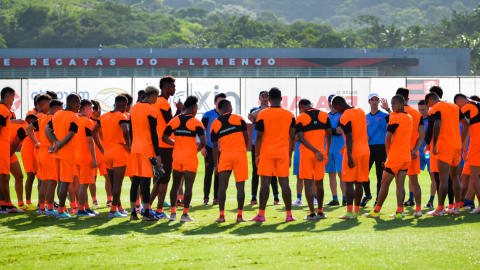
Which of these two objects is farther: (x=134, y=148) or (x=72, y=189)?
(x=72, y=189)

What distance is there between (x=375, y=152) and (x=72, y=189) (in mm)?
5742

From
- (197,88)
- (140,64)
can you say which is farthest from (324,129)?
(140,64)

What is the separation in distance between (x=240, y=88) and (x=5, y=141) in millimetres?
19696

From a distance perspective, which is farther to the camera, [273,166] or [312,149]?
[312,149]

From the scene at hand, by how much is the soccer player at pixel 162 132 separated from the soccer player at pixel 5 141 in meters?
2.59

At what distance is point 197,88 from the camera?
28203mm

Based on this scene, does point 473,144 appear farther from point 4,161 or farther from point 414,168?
point 4,161

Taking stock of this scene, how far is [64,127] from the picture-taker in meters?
8.65

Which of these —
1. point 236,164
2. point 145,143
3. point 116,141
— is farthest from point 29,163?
point 236,164

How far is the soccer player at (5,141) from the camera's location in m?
9.14

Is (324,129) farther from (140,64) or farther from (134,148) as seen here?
(140,64)

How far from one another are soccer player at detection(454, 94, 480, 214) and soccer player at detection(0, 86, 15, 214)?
25.7ft

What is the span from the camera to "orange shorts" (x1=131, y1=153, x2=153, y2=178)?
327 inches

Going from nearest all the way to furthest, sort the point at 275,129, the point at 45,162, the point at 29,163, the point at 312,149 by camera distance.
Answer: the point at 275,129, the point at 312,149, the point at 45,162, the point at 29,163
